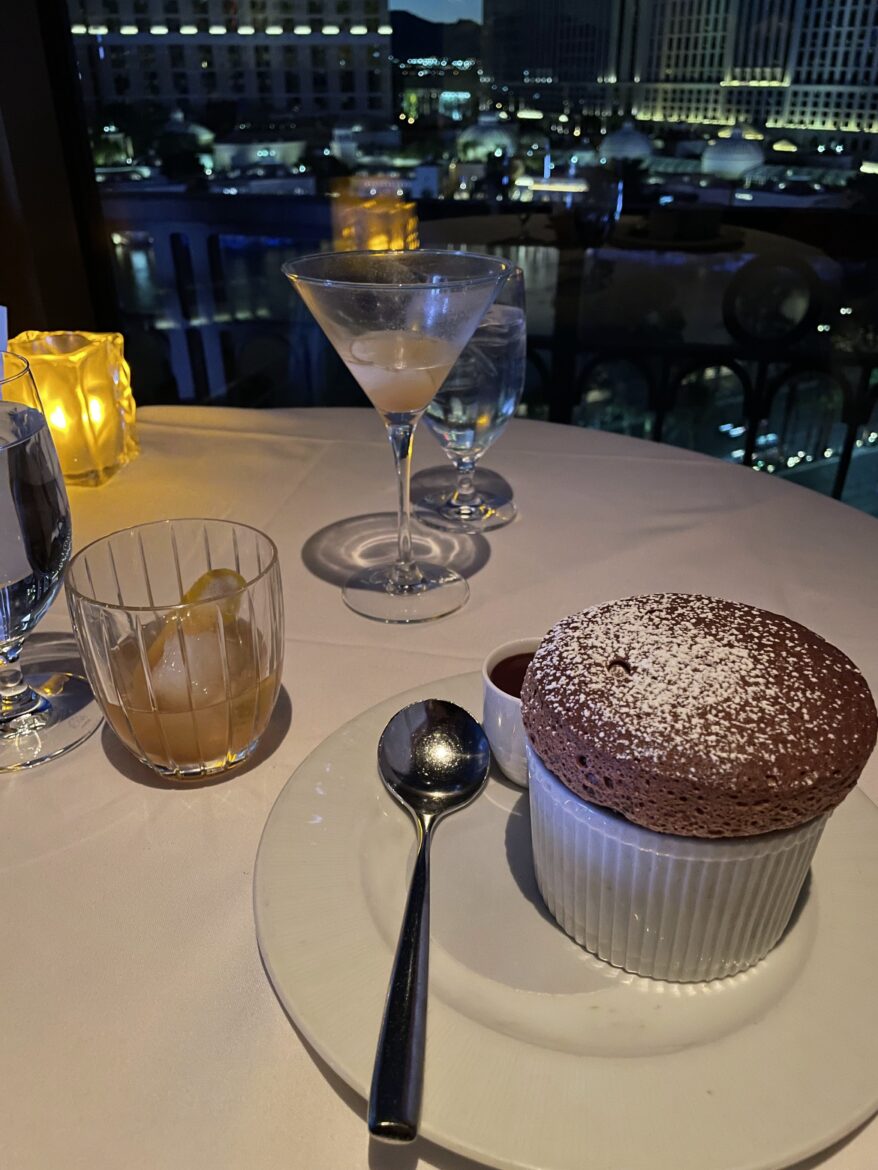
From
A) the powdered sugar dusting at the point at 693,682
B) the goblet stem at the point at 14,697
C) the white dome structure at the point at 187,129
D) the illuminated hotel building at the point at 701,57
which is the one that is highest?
the illuminated hotel building at the point at 701,57

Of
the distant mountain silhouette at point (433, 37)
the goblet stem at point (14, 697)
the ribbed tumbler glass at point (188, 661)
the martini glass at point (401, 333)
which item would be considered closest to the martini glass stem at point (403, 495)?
the martini glass at point (401, 333)

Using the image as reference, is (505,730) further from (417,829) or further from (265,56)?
(265,56)

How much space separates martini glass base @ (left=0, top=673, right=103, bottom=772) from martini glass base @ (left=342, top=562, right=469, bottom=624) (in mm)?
255

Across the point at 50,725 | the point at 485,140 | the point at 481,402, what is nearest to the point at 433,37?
the point at 485,140

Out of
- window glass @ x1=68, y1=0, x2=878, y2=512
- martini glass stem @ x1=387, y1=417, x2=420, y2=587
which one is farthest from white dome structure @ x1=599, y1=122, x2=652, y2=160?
martini glass stem @ x1=387, y1=417, x2=420, y2=587

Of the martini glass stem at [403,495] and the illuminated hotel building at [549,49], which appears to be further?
the illuminated hotel building at [549,49]

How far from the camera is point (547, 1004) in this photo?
441mm

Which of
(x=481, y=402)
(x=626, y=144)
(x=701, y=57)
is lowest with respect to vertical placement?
(x=481, y=402)

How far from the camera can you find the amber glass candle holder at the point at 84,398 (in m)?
1.04

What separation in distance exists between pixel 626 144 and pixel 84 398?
2.10m

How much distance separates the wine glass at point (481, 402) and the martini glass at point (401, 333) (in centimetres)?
12

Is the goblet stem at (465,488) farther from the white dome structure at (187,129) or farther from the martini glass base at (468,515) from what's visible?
the white dome structure at (187,129)

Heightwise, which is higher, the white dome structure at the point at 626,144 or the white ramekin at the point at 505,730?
the white dome structure at the point at 626,144

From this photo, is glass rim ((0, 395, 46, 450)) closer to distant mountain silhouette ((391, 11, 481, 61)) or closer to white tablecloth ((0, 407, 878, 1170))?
white tablecloth ((0, 407, 878, 1170))
